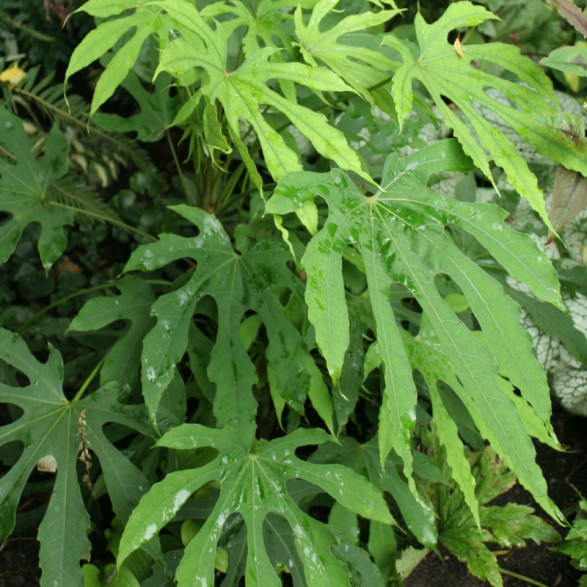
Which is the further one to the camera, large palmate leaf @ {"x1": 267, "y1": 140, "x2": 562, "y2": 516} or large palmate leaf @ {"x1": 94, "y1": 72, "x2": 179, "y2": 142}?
large palmate leaf @ {"x1": 94, "y1": 72, "x2": 179, "y2": 142}

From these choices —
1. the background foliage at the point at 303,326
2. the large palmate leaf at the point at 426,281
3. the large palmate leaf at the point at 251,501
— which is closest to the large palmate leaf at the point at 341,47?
the background foliage at the point at 303,326

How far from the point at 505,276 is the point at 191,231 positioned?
47.0 inches

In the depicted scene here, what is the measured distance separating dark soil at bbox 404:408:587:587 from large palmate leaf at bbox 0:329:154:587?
0.97m

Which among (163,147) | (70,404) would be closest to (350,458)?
(70,404)

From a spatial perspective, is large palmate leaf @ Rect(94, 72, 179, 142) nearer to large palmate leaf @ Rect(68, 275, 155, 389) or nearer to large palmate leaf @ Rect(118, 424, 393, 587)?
large palmate leaf @ Rect(68, 275, 155, 389)

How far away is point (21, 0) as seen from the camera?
239 cm

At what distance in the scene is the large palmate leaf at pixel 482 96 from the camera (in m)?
1.16

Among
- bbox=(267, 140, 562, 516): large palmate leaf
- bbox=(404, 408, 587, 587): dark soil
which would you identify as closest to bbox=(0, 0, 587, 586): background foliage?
bbox=(267, 140, 562, 516): large palmate leaf

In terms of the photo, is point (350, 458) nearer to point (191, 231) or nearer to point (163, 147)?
point (191, 231)

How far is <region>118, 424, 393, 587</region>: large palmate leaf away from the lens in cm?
114

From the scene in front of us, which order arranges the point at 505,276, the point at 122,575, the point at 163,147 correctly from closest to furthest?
1. the point at 122,575
2. the point at 505,276
3. the point at 163,147

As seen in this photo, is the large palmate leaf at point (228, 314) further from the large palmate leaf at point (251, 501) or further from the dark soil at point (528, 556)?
the dark soil at point (528, 556)

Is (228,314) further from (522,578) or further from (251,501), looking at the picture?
(522,578)

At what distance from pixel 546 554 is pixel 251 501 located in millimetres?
1183
